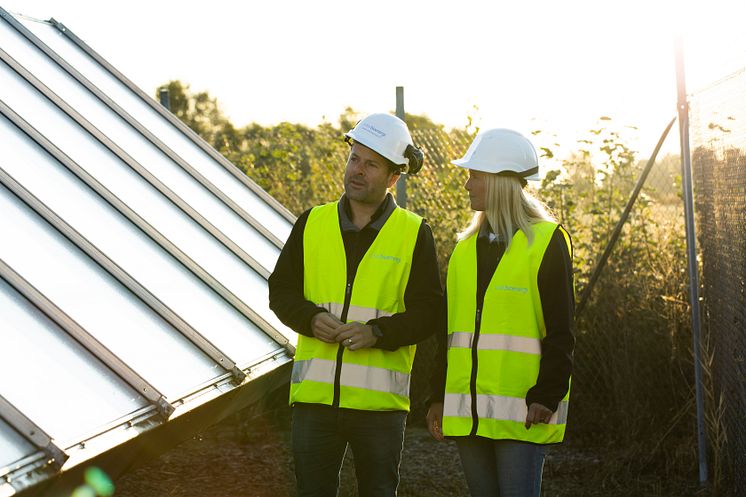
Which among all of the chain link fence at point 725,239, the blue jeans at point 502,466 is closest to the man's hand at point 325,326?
the blue jeans at point 502,466

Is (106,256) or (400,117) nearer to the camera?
(106,256)

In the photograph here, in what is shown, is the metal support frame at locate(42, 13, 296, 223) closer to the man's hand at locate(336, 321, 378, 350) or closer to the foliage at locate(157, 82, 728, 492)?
the foliage at locate(157, 82, 728, 492)

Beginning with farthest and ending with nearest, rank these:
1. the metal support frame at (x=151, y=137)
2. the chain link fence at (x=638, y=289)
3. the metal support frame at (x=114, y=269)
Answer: the metal support frame at (x=151, y=137) < the chain link fence at (x=638, y=289) < the metal support frame at (x=114, y=269)

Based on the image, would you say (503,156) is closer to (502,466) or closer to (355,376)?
(355,376)

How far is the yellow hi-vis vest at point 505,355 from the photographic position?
12.0 ft

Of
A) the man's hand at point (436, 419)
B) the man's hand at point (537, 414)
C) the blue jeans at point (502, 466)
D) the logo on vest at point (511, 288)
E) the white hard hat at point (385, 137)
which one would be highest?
the white hard hat at point (385, 137)

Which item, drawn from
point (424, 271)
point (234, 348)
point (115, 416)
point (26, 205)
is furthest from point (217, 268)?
point (115, 416)

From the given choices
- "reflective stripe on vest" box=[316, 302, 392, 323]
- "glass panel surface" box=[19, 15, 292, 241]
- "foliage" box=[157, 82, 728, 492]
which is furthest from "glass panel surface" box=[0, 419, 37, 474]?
"foliage" box=[157, 82, 728, 492]

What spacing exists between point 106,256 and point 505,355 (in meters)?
1.87

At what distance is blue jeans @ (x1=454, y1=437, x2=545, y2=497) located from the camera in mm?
3615

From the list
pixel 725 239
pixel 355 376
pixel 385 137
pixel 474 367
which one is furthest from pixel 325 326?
pixel 725 239

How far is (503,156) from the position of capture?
385 centimetres

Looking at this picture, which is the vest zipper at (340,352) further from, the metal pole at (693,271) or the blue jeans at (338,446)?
the metal pole at (693,271)

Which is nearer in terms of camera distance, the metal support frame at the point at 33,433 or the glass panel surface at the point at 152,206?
the metal support frame at the point at 33,433
